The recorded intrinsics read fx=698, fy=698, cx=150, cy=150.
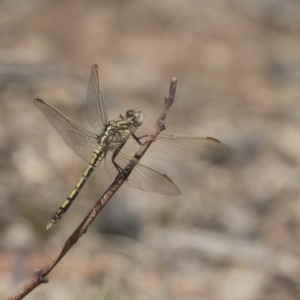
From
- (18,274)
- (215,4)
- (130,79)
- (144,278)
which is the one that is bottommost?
(18,274)

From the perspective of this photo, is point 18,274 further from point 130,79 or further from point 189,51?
point 189,51

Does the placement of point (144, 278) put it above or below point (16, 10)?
below

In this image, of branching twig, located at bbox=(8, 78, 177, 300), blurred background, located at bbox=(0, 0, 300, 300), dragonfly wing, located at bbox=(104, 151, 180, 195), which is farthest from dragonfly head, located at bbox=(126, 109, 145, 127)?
blurred background, located at bbox=(0, 0, 300, 300)

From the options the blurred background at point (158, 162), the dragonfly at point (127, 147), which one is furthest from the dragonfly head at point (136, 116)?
the blurred background at point (158, 162)

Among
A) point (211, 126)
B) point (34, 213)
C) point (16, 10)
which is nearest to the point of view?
point (34, 213)

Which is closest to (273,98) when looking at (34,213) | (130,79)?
(130,79)

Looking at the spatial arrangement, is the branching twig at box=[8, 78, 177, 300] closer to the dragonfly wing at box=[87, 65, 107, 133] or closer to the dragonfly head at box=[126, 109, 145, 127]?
the dragonfly head at box=[126, 109, 145, 127]

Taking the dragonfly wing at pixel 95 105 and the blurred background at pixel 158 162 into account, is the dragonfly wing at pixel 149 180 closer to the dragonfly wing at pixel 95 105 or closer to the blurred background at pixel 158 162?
the dragonfly wing at pixel 95 105
